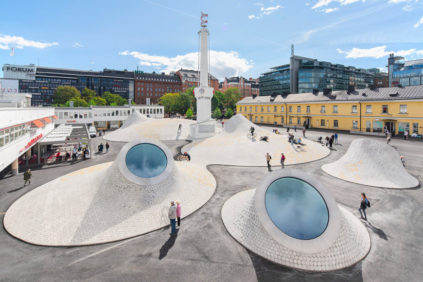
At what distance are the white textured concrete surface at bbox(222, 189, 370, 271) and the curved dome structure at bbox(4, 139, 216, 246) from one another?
150 inches

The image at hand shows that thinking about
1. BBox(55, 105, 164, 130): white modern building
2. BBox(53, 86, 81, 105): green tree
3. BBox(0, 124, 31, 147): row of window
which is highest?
BBox(53, 86, 81, 105): green tree

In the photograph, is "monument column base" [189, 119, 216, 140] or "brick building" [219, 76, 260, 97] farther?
"brick building" [219, 76, 260, 97]

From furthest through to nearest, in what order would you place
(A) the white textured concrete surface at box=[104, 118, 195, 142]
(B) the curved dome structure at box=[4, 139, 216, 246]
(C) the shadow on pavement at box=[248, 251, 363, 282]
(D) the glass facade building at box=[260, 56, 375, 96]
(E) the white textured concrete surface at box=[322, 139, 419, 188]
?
1. (D) the glass facade building at box=[260, 56, 375, 96]
2. (A) the white textured concrete surface at box=[104, 118, 195, 142]
3. (E) the white textured concrete surface at box=[322, 139, 419, 188]
4. (B) the curved dome structure at box=[4, 139, 216, 246]
5. (C) the shadow on pavement at box=[248, 251, 363, 282]

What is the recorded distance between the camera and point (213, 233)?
1085cm

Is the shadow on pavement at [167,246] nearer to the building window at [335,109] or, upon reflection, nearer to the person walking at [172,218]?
the person walking at [172,218]

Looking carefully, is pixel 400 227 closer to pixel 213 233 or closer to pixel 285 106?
pixel 213 233

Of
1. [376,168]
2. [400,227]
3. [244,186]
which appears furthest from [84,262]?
[376,168]

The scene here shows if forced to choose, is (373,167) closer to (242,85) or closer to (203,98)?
(203,98)

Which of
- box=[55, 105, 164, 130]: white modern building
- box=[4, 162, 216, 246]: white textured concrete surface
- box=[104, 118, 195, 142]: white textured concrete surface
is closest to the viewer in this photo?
box=[4, 162, 216, 246]: white textured concrete surface

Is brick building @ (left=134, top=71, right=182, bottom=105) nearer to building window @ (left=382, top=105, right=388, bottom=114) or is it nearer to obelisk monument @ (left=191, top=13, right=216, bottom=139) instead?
obelisk monument @ (left=191, top=13, right=216, bottom=139)

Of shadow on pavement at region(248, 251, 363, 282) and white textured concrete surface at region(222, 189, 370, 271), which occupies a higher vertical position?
white textured concrete surface at region(222, 189, 370, 271)

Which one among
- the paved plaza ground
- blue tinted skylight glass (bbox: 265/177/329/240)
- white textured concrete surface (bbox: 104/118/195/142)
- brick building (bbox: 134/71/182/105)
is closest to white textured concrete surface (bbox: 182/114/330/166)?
the paved plaza ground

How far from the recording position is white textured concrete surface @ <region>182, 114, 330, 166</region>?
25.0 meters

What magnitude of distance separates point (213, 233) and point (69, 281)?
242 inches
